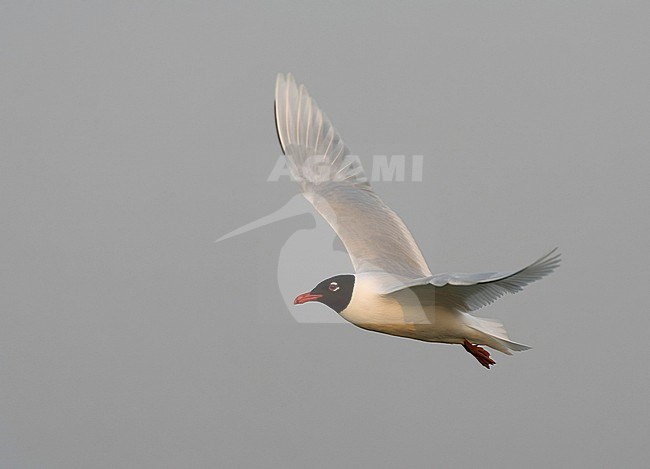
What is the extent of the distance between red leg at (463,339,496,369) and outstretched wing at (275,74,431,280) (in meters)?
0.39

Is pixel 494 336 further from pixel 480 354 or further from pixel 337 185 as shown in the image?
pixel 337 185

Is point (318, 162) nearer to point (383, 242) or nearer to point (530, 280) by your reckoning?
point (383, 242)

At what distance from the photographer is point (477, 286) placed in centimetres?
413

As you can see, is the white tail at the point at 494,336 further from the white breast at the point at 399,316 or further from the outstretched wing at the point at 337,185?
the outstretched wing at the point at 337,185

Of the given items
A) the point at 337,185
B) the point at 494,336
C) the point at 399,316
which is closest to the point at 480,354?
the point at 494,336

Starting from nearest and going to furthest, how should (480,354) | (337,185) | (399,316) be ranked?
(399,316) → (480,354) → (337,185)

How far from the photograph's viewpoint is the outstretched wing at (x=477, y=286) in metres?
3.62

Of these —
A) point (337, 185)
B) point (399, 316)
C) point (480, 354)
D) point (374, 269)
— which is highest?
point (337, 185)

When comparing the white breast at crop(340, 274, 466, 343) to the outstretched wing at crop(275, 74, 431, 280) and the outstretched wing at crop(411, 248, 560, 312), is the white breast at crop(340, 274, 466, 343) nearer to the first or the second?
the outstretched wing at crop(411, 248, 560, 312)

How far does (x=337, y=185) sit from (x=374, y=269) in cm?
66

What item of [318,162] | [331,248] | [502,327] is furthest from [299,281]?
[502,327]

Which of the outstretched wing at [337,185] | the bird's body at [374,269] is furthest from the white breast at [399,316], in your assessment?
the outstretched wing at [337,185]

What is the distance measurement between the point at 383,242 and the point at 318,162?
0.57 m

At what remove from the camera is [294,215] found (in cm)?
529
